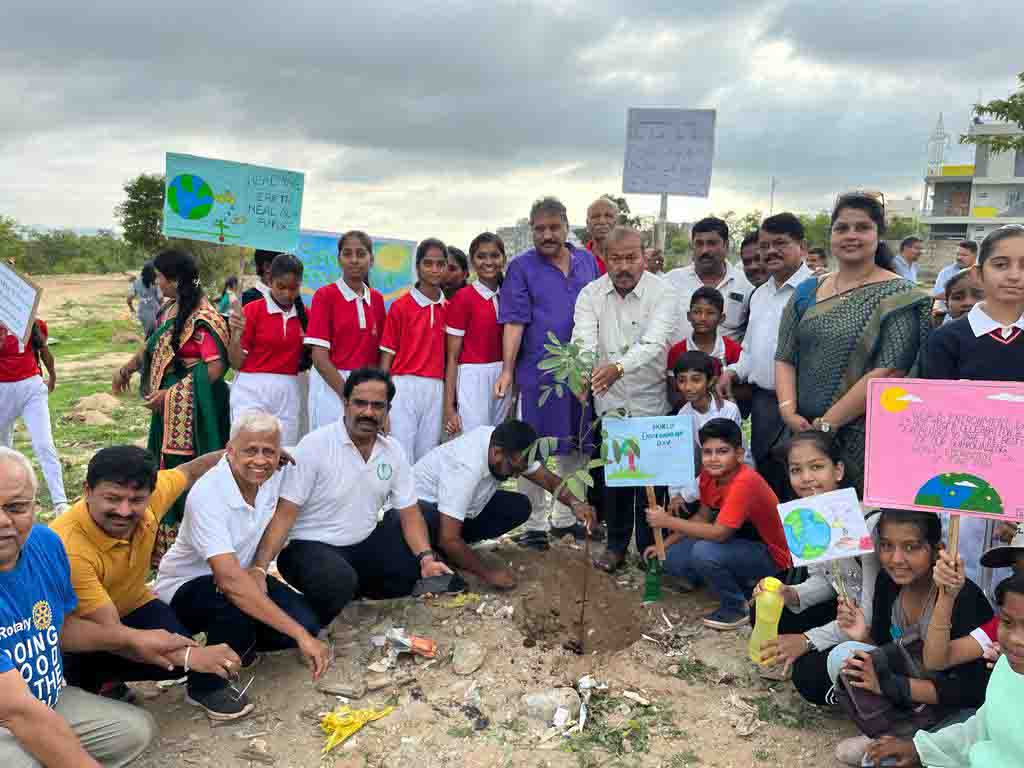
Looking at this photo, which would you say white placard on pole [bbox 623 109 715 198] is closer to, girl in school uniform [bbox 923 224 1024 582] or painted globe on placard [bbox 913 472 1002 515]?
girl in school uniform [bbox 923 224 1024 582]

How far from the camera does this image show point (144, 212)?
2392 cm

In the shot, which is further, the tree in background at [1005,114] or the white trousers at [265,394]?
the tree in background at [1005,114]

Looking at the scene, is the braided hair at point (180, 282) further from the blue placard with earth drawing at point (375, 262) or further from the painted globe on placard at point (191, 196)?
the blue placard with earth drawing at point (375, 262)

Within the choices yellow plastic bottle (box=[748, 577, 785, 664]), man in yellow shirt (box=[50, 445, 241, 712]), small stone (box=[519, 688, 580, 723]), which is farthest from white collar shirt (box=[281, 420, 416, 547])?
yellow plastic bottle (box=[748, 577, 785, 664])

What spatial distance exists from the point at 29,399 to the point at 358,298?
2.49 metres

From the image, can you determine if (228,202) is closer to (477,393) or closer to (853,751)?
(477,393)

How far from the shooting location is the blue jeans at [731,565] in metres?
4.12

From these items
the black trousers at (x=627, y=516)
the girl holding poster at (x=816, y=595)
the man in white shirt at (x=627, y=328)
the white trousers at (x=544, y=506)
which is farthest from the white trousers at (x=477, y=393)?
the girl holding poster at (x=816, y=595)

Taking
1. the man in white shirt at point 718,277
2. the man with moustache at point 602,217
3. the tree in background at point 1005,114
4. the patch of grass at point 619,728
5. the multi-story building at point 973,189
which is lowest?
the patch of grass at point 619,728

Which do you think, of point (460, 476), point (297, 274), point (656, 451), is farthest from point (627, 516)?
point (297, 274)

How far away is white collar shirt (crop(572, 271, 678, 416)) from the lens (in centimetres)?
441

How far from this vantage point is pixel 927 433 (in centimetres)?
274

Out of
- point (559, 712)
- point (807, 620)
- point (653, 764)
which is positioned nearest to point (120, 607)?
point (559, 712)

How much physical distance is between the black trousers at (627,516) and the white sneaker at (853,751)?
1880 millimetres
